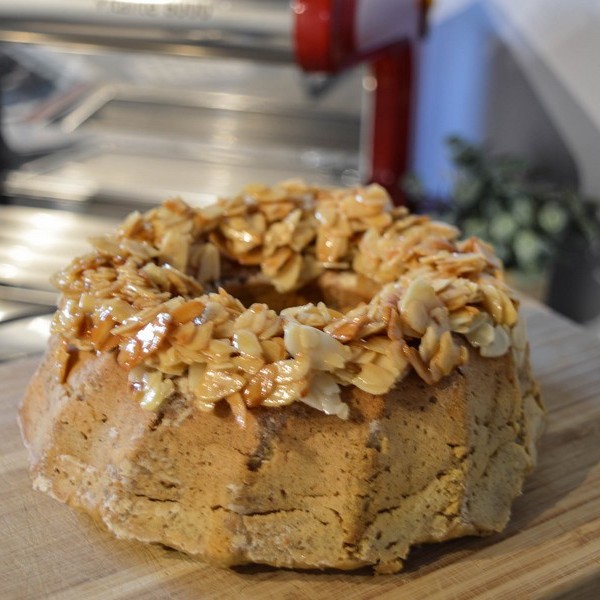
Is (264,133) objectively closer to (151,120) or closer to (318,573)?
(151,120)

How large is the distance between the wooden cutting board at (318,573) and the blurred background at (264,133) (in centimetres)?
77

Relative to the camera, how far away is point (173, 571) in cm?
85

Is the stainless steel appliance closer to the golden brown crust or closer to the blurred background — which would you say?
the blurred background

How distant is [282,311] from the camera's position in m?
0.91

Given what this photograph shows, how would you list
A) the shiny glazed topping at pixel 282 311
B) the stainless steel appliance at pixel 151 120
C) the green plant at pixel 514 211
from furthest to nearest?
the green plant at pixel 514 211
the stainless steel appliance at pixel 151 120
the shiny glazed topping at pixel 282 311

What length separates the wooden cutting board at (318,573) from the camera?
829mm

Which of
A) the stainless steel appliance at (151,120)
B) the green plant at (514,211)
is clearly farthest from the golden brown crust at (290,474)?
the green plant at (514,211)

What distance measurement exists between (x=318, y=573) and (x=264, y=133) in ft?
3.92

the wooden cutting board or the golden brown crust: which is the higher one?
the golden brown crust

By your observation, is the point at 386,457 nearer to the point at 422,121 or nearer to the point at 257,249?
the point at 257,249

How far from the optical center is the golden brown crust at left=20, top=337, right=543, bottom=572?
84cm

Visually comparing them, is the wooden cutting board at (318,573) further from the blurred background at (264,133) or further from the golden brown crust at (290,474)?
the blurred background at (264,133)

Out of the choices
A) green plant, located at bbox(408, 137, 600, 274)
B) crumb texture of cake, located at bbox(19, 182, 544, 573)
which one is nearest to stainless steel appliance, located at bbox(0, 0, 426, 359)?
green plant, located at bbox(408, 137, 600, 274)

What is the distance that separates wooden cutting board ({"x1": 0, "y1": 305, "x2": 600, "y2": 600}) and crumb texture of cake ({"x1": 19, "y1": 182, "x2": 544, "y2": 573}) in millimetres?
20
